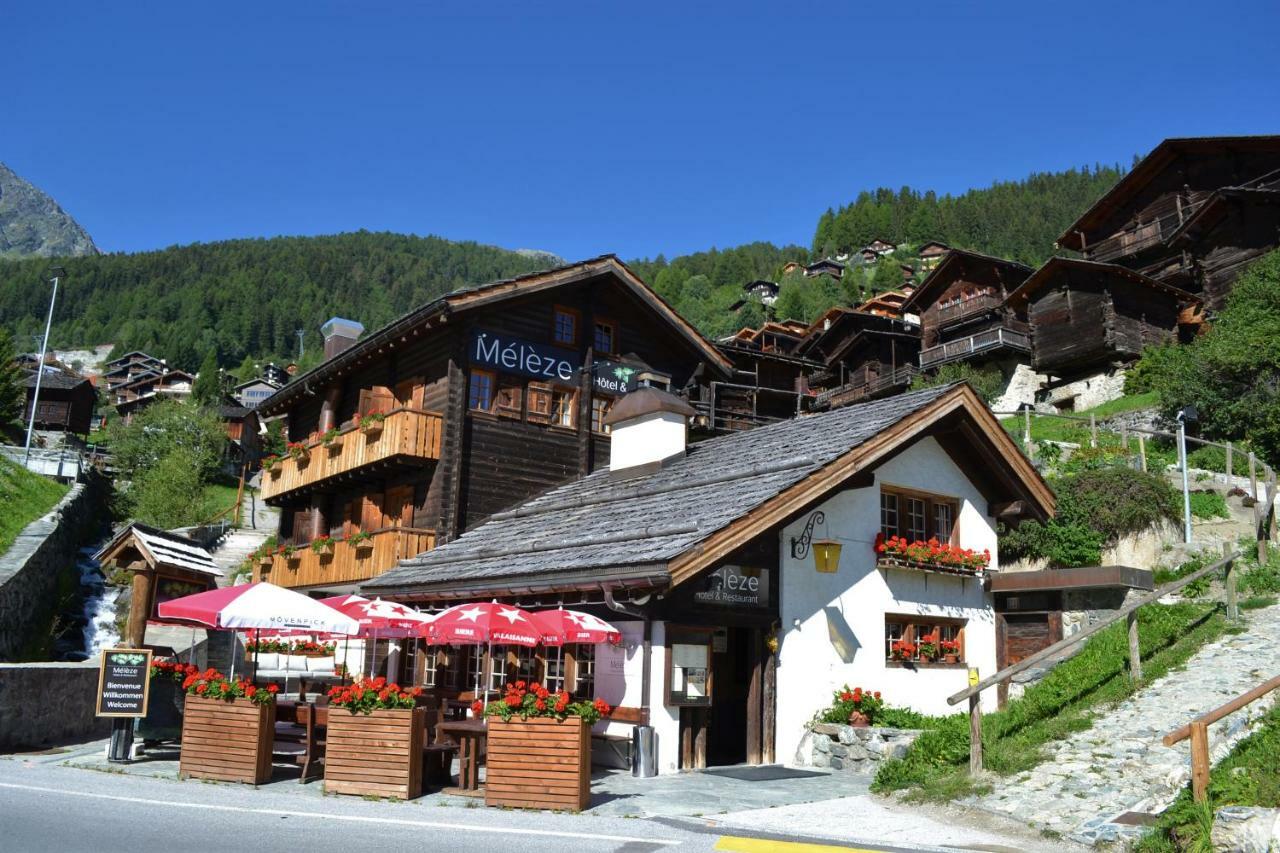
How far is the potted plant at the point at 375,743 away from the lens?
1188cm

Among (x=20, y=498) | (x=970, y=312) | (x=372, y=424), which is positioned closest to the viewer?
(x=372, y=424)

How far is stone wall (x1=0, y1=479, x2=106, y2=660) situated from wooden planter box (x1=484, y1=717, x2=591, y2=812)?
17731 millimetres

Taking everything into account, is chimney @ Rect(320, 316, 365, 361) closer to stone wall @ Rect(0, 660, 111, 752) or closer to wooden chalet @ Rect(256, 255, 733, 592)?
wooden chalet @ Rect(256, 255, 733, 592)

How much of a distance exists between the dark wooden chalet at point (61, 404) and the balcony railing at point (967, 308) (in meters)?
60.3

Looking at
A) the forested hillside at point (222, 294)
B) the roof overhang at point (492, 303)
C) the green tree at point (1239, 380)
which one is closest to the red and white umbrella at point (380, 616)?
the roof overhang at point (492, 303)

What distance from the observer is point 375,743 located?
1203cm

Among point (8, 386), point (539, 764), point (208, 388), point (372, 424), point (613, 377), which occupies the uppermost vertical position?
point (208, 388)

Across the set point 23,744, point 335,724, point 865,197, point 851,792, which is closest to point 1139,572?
point 851,792

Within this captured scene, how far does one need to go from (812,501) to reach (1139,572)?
21.0 ft

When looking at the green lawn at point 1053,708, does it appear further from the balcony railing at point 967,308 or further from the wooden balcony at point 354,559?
the balcony railing at point 967,308

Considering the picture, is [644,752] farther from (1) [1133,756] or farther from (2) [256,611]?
(1) [1133,756]

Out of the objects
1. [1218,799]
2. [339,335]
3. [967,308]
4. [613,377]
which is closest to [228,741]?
[1218,799]

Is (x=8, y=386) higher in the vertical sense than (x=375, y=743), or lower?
higher

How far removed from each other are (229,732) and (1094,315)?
41.6 m
